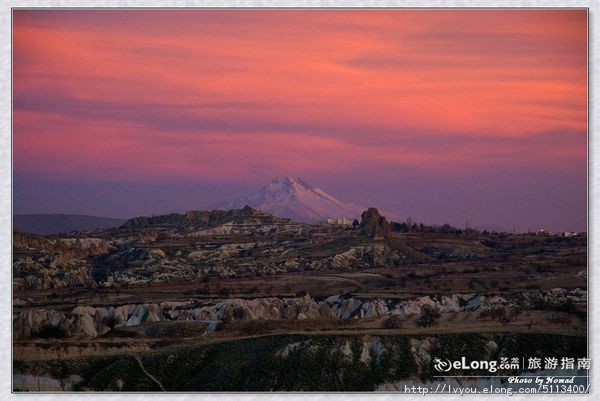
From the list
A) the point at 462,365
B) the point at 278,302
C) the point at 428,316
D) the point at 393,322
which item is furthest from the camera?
the point at 278,302

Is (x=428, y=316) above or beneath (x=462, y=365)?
above

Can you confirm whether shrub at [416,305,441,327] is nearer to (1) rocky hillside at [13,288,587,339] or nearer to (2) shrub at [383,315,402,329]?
(1) rocky hillside at [13,288,587,339]

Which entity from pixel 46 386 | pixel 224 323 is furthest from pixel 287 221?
pixel 46 386

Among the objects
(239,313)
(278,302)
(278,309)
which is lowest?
(239,313)

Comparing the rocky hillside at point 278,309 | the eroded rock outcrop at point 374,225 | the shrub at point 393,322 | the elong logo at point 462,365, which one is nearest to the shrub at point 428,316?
the rocky hillside at point 278,309

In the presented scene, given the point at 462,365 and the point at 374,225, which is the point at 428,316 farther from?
the point at 374,225

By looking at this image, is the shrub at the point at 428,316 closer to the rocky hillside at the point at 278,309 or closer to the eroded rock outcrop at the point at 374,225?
the rocky hillside at the point at 278,309

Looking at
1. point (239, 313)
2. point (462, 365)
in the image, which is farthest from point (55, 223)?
point (462, 365)
